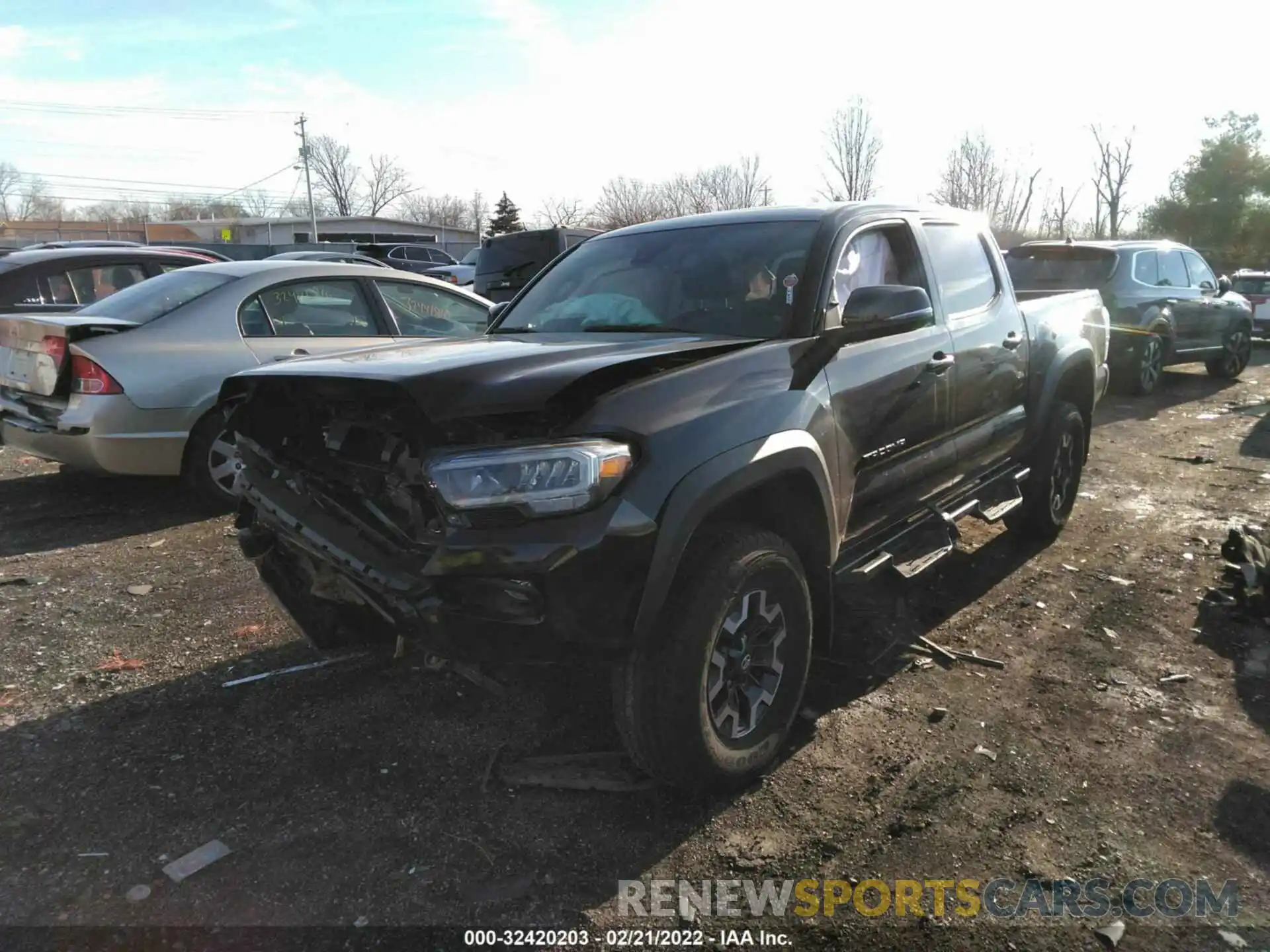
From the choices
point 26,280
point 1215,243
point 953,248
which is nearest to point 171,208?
point 1215,243

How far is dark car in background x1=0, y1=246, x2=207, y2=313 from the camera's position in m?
7.69

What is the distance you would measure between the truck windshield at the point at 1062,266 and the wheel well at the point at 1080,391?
5181mm

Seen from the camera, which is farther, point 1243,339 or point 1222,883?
point 1243,339

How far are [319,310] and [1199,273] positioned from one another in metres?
11.8

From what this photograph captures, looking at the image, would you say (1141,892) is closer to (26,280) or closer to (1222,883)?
(1222,883)

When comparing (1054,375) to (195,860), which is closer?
(195,860)

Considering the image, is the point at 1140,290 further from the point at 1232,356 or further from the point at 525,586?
the point at 525,586

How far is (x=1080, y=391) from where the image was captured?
18.4 feet

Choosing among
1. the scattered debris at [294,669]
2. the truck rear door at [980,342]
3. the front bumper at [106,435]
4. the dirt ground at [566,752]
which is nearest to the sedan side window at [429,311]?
the front bumper at [106,435]

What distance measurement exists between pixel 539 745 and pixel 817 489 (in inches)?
53.5

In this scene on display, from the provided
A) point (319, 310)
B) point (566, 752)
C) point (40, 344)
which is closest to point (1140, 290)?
point (319, 310)

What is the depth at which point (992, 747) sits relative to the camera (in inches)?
126

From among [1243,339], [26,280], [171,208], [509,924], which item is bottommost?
[509,924]

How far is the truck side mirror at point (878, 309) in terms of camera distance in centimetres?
319
